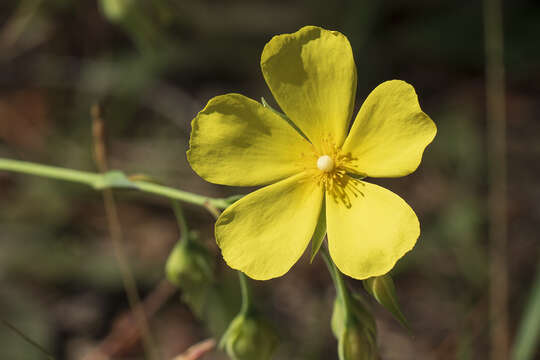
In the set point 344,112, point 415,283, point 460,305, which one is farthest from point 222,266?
point 344,112

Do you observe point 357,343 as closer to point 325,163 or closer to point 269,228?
point 269,228

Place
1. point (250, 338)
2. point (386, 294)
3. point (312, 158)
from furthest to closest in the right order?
1. point (250, 338)
2. point (312, 158)
3. point (386, 294)

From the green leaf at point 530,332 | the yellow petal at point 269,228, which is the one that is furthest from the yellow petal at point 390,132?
the green leaf at point 530,332

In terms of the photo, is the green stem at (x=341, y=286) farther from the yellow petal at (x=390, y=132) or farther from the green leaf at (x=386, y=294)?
the yellow petal at (x=390, y=132)

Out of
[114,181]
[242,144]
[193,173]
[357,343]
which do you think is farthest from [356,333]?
[193,173]

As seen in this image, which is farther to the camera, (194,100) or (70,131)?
(194,100)

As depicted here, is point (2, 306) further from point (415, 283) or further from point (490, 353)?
point (490, 353)
